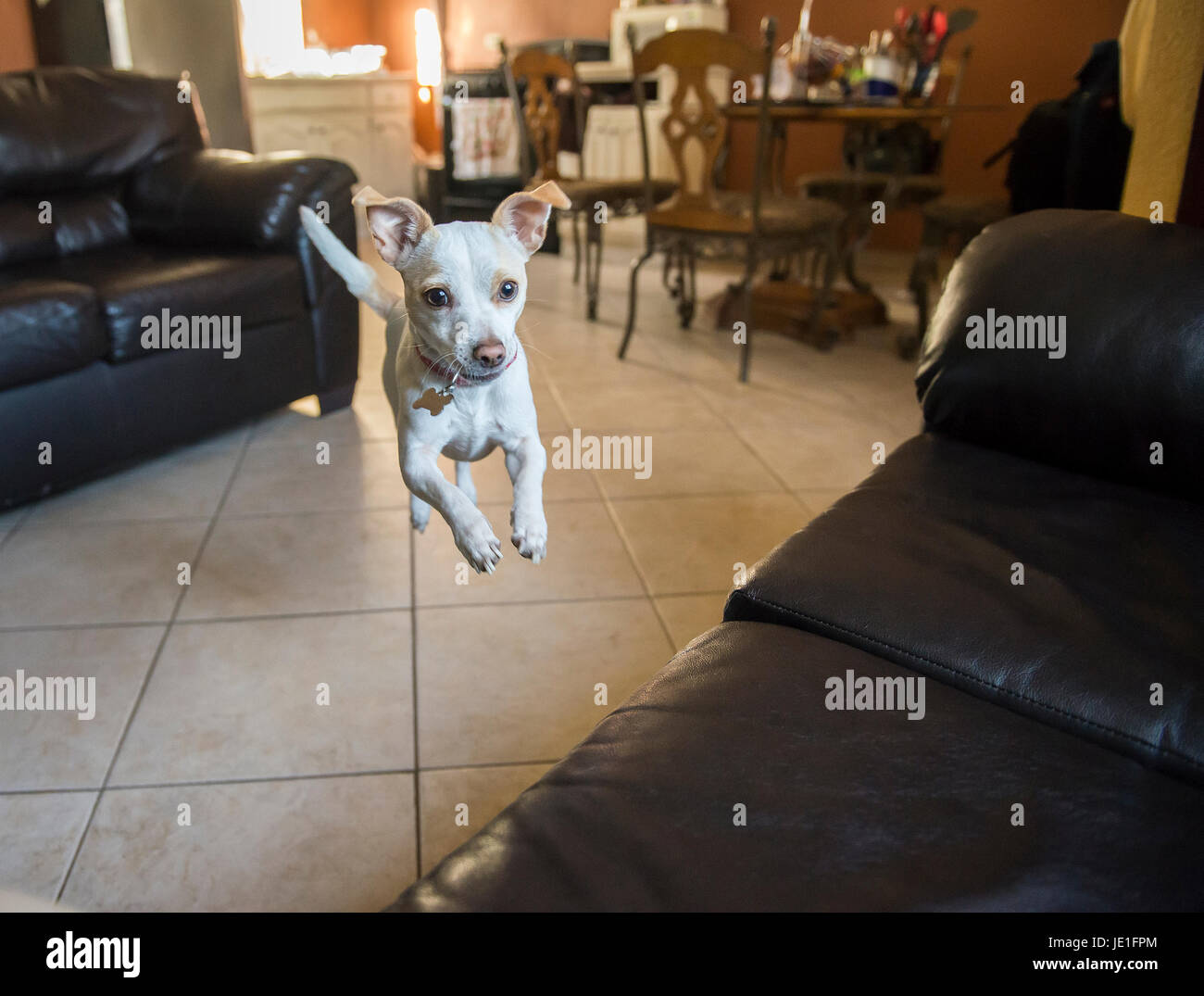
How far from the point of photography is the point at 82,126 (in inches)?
146

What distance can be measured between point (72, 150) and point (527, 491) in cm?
423

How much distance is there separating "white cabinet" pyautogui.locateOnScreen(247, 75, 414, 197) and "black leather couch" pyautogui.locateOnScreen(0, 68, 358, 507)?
3875 mm

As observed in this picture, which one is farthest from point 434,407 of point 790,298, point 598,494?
point 790,298

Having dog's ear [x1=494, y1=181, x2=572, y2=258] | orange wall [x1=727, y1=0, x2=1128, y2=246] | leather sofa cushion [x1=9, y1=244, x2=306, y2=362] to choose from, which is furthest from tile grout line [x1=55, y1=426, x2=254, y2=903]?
orange wall [x1=727, y1=0, x2=1128, y2=246]

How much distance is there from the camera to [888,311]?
19.1 feet

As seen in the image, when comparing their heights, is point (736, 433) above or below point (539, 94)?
below

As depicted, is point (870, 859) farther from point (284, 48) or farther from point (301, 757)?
point (284, 48)

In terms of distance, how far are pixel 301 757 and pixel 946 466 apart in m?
1.59

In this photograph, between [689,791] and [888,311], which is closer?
[689,791]

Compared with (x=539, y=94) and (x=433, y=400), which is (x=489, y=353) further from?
(x=539, y=94)

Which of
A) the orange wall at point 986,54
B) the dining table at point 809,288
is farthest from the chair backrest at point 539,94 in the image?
the orange wall at point 986,54

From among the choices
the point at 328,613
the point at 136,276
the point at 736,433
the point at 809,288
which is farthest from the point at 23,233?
the point at 809,288

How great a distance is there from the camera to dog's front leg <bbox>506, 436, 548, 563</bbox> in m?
0.41

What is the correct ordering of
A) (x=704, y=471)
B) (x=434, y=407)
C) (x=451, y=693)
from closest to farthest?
(x=434, y=407) → (x=451, y=693) → (x=704, y=471)
